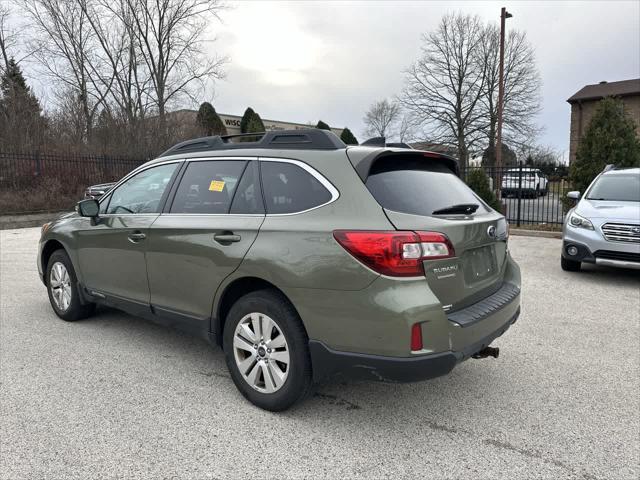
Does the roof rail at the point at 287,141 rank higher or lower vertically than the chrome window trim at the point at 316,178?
higher

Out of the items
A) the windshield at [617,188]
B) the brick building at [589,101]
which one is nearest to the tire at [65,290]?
the windshield at [617,188]

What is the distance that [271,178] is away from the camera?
305 centimetres

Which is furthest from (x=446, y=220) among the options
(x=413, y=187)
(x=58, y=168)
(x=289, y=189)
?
(x=58, y=168)

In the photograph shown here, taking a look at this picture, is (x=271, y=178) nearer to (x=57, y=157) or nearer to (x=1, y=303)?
(x=1, y=303)

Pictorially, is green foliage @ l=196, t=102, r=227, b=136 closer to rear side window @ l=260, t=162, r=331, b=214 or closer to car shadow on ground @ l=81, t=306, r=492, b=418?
car shadow on ground @ l=81, t=306, r=492, b=418

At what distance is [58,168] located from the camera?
17984mm

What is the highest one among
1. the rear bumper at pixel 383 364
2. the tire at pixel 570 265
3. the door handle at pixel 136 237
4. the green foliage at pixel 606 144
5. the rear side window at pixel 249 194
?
the green foliage at pixel 606 144

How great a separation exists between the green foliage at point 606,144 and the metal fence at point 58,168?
57.6 ft

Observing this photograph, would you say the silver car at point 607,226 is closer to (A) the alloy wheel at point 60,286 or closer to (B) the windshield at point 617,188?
(B) the windshield at point 617,188

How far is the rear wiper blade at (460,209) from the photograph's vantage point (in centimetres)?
281

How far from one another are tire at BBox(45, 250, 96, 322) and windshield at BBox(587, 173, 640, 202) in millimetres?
7435

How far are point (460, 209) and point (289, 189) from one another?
1.11 meters

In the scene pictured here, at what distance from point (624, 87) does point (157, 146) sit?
42.8 metres

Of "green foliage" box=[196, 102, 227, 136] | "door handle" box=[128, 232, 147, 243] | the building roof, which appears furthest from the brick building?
"door handle" box=[128, 232, 147, 243]
